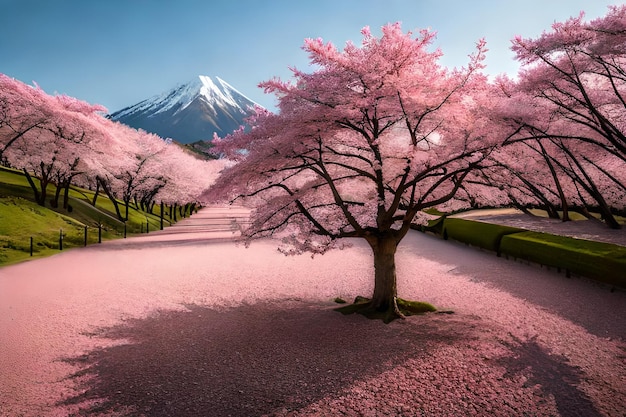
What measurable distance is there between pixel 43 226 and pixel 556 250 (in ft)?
87.1

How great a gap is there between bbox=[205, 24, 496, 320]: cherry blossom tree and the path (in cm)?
214

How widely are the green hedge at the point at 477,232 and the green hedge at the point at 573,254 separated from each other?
3.34 ft

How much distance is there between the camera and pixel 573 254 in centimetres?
1346

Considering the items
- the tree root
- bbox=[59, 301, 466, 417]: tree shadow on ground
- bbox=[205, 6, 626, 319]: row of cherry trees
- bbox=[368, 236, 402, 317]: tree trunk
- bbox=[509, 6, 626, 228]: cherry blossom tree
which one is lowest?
bbox=[59, 301, 466, 417]: tree shadow on ground

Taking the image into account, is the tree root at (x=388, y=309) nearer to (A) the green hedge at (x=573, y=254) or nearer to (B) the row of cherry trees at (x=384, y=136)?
(B) the row of cherry trees at (x=384, y=136)

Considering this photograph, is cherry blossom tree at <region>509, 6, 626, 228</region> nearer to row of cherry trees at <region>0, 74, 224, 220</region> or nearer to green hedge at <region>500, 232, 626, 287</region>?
green hedge at <region>500, 232, 626, 287</region>

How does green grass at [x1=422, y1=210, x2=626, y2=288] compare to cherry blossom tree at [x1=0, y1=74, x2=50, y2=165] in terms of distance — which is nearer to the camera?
green grass at [x1=422, y1=210, x2=626, y2=288]

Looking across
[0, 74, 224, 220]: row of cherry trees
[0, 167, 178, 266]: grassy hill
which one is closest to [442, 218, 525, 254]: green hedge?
[0, 167, 178, 266]: grassy hill

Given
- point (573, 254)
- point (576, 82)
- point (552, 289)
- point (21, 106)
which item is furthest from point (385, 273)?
point (21, 106)

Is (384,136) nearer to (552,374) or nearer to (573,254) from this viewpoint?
(552,374)

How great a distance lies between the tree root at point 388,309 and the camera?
9688 millimetres

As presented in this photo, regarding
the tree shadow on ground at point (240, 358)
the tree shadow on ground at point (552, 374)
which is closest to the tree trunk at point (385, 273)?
the tree shadow on ground at point (240, 358)

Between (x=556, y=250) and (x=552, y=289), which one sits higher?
(x=556, y=250)

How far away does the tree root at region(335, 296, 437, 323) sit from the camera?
969 cm
